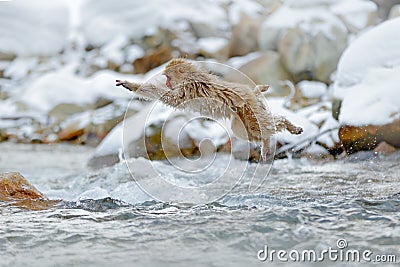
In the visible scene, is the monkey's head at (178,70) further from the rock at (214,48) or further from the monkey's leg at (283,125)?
the rock at (214,48)

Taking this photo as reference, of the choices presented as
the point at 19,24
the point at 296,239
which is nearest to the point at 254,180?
the point at 296,239

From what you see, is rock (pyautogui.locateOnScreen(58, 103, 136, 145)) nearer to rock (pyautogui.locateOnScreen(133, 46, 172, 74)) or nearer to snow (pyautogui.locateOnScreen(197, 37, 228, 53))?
rock (pyautogui.locateOnScreen(133, 46, 172, 74))

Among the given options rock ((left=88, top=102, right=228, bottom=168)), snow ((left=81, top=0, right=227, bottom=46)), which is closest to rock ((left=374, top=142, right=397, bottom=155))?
rock ((left=88, top=102, right=228, bottom=168))

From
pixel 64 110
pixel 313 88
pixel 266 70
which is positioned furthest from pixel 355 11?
pixel 64 110

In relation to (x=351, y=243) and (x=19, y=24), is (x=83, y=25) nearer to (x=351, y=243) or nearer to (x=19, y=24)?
(x=19, y=24)

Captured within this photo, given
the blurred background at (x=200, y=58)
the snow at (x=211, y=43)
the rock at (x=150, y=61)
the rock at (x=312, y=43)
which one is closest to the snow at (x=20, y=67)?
the blurred background at (x=200, y=58)

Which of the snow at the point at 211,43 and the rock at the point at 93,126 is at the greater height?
the snow at the point at 211,43
